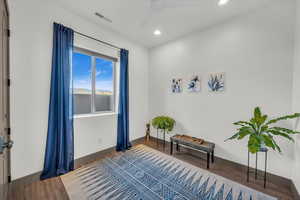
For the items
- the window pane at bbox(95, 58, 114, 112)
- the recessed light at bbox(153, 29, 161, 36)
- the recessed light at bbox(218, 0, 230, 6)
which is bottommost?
the window pane at bbox(95, 58, 114, 112)

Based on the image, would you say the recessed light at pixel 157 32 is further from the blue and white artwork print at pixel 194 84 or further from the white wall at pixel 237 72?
the blue and white artwork print at pixel 194 84

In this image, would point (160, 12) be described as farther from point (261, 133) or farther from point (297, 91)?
point (261, 133)

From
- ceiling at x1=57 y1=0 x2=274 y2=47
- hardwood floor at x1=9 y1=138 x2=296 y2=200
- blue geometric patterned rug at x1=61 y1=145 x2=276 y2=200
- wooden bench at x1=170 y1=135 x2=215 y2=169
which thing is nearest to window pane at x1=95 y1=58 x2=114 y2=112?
ceiling at x1=57 y1=0 x2=274 y2=47

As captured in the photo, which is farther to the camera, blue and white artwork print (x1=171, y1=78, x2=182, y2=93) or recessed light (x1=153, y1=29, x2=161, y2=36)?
blue and white artwork print (x1=171, y1=78, x2=182, y2=93)

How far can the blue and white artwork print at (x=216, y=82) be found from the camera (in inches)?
102

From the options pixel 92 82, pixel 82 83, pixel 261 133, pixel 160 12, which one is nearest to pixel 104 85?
pixel 92 82

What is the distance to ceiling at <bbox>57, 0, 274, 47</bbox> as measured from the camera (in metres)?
2.14

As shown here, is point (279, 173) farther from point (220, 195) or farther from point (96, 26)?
point (96, 26)

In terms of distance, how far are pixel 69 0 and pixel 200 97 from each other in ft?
10.4

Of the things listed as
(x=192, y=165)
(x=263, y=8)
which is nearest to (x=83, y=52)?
(x=192, y=165)

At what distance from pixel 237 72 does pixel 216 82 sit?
1.34 ft

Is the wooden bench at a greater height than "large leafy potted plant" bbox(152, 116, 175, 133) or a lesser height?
lesser

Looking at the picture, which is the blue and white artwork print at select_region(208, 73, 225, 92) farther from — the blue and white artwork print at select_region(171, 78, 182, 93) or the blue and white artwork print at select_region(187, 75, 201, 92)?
the blue and white artwork print at select_region(171, 78, 182, 93)

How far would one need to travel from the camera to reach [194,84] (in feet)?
9.91
